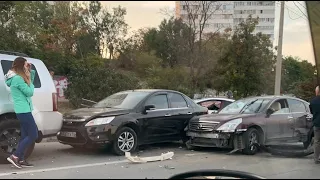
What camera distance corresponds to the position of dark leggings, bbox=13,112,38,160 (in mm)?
7438

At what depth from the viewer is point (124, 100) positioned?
9.93 m

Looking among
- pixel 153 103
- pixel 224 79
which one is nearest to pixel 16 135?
pixel 153 103

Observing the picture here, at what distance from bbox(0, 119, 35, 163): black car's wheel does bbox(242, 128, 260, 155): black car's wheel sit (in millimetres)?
4509

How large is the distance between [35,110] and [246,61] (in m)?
17.2

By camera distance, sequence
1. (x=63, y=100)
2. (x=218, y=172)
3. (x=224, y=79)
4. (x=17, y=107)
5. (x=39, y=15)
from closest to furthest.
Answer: (x=218, y=172) < (x=17, y=107) < (x=63, y=100) < (x=224, y=79) < (x=39, y=15)

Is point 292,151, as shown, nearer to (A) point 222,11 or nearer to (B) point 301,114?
(B) point 301,114

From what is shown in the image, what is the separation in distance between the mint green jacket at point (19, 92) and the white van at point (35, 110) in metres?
0.43

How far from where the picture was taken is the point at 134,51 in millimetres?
34594

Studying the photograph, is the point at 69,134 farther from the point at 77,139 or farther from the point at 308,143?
the point at 308,143

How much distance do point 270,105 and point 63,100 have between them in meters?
12.0

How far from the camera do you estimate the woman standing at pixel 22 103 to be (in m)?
7.42

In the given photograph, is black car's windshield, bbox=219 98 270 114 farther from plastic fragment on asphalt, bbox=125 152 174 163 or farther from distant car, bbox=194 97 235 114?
distant car, bbox=194 97 235 114

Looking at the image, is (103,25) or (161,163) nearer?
(161,163)

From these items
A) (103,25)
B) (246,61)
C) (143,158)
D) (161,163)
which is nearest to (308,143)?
(161,163)
